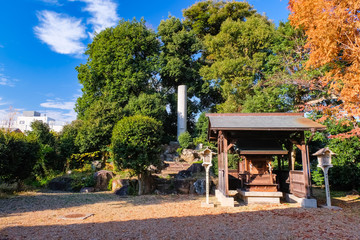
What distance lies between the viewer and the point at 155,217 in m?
6.55

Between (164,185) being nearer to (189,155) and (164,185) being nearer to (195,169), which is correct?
(195,169)

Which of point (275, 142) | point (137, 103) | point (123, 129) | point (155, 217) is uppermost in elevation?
Result: point (137, 103)

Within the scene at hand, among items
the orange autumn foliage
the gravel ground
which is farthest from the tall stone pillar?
the orange autumn foliage

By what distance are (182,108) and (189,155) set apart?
6.92m

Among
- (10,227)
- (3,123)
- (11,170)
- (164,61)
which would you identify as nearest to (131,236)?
(10,227)

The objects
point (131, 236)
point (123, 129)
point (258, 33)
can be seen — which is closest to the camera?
point (131, 236)

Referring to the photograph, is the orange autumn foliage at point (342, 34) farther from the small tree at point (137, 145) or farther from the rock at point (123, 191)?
the rock at point (123, 191)

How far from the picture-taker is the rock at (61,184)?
13.0 m

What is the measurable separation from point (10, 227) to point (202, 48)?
25.0 m

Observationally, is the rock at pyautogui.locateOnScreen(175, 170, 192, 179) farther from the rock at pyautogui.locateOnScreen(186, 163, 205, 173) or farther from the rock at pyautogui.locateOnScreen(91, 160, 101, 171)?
the rock at pyautogui.locateOnScreen(91, 160, 101, 171)

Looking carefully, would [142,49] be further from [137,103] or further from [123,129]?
[123,129]

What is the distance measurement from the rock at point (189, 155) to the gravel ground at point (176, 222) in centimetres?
1149

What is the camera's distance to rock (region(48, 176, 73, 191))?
13008 mm

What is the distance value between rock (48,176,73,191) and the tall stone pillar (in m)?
13.4
